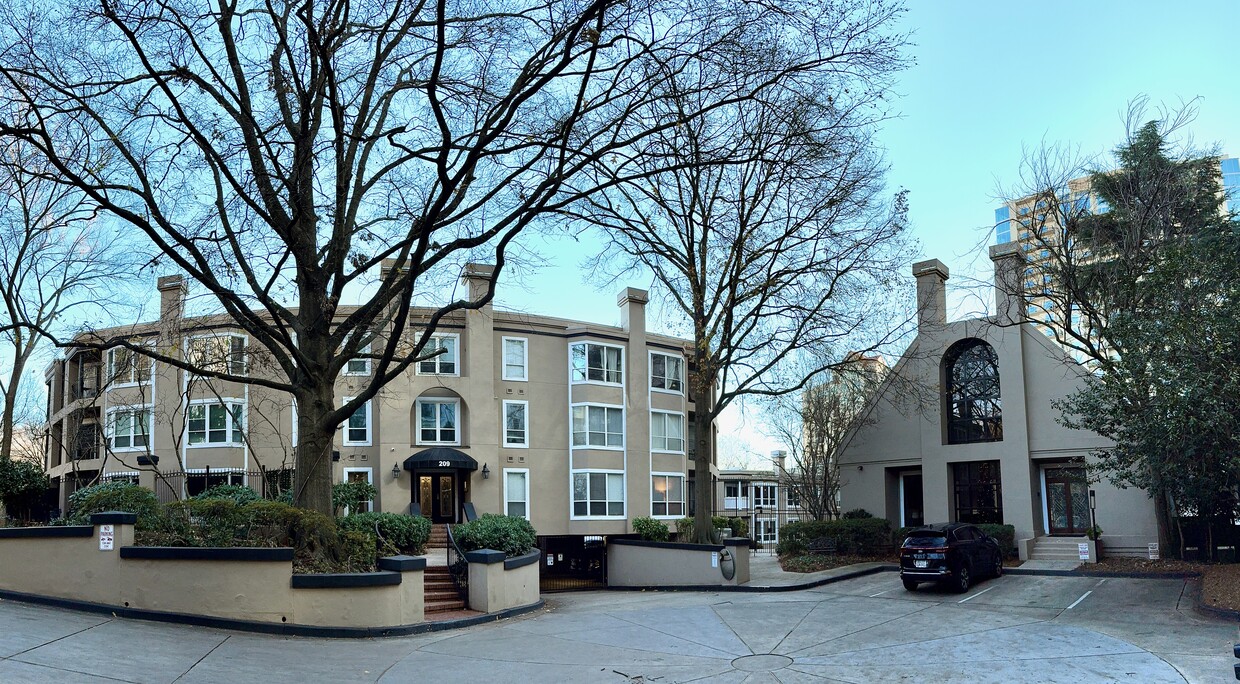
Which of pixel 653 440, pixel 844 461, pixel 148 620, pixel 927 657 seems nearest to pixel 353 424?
pixel 653 440

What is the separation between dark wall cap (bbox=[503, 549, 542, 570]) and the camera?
18.1 m

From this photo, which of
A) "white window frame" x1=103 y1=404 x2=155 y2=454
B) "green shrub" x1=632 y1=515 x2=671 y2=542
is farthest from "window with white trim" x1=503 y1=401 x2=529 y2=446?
"white window frame" x1=103 y1=404 x2=155 y2=454

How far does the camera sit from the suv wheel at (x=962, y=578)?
20656mm

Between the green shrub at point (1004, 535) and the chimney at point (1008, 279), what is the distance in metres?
6.49

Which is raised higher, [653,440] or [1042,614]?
[653,440]

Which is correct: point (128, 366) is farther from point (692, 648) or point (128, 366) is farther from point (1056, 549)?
point (1056, 549)

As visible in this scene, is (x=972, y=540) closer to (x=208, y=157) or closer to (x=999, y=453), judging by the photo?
(x=999, y=453)

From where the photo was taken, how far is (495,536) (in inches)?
787

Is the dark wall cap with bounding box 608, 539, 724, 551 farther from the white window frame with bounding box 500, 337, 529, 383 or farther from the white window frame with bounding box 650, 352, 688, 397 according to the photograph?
the white window frame with bounding box 650, 352, 688, 397

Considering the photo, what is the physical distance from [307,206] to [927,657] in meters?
12.1

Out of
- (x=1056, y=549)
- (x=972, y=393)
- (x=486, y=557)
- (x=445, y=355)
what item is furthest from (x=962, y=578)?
(x=445, y=355)

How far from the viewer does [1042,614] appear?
17.3m

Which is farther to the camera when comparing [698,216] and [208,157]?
[698,216]

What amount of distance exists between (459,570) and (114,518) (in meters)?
6.72
